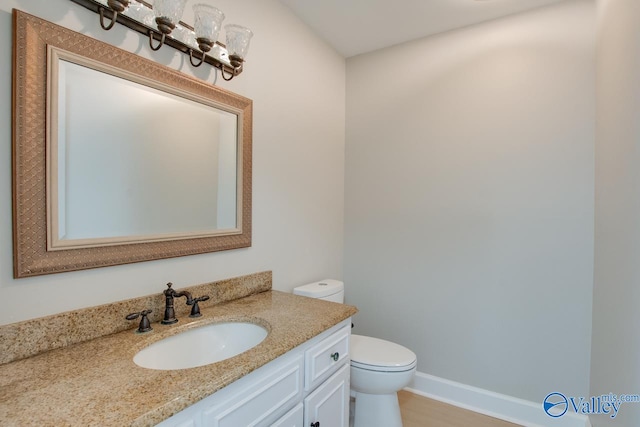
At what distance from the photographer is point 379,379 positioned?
1664 millimetres

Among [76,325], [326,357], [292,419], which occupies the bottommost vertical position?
[292,419]

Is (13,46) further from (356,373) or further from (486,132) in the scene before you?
(486,132)

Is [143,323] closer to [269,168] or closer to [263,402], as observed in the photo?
[263,402]

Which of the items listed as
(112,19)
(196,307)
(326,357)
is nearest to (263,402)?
(326,357)

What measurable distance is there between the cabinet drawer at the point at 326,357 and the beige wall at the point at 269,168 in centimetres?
60

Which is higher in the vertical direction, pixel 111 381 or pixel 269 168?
pixel 269 168

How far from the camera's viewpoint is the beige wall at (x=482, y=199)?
1.80m

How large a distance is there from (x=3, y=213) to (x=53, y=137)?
0.85ft

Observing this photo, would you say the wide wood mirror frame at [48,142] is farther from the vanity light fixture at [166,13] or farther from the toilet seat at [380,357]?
the toilet seat at [380,357]

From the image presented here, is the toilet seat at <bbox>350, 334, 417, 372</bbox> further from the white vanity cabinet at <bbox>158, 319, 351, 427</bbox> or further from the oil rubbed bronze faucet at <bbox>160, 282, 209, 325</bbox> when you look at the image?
the oil rubbed bronze faucet at <bbox>160, 282, 209, 325</bbox>

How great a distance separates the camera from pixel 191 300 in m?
1.27

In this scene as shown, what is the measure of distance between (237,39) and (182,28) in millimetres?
226
